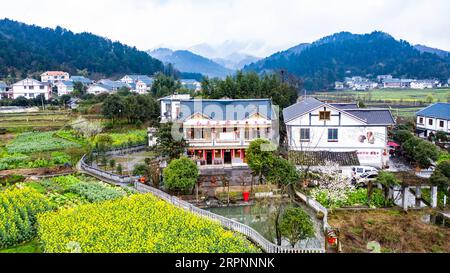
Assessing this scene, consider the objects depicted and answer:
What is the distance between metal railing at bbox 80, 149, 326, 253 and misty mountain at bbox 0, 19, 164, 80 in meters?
61.1

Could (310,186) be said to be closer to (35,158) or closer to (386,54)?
(35,158)

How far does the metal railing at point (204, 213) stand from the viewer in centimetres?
976

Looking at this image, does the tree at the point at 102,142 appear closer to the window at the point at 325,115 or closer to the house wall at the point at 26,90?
the window at the point at 325,115

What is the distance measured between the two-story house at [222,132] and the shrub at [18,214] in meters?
9.60

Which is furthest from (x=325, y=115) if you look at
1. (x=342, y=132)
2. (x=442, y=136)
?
(x=442, y=136)

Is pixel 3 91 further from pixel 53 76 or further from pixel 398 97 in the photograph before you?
pixel 398 97

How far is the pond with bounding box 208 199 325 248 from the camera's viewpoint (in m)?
11.1

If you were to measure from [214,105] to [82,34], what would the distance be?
349 feet

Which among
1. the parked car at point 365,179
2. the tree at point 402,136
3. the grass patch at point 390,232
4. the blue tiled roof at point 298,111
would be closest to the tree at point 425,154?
the tree at point 402,136

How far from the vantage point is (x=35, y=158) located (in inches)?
889

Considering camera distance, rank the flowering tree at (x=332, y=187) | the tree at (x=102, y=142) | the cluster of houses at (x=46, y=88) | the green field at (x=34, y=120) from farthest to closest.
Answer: the cluster of houses at (x=46, y=88) → the green field at (x=34, y=120) → the tree at (x=102, y=142) → the flowering tree at (x=332, y=187)

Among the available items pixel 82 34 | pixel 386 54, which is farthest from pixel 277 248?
pixel 386 54

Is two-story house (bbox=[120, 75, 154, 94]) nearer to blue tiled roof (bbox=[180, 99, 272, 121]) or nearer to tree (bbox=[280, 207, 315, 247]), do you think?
blue tiled roof (bbox=[180, 99, 272, 121])

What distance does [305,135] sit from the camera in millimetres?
19922
